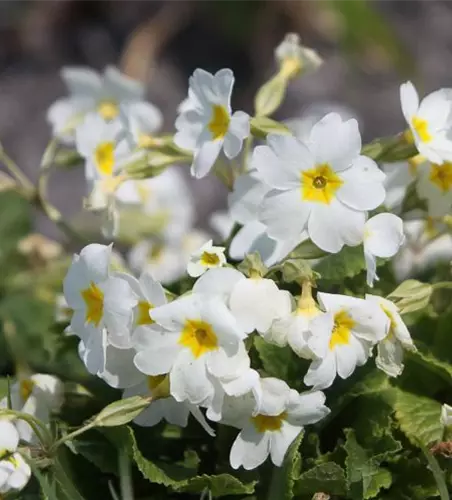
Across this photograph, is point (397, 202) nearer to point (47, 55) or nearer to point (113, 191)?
point (113, 191)

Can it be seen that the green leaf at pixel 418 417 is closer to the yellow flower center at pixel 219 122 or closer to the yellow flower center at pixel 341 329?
the yellow flower center at pixel 341 329

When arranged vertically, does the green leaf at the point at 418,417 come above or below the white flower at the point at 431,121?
below

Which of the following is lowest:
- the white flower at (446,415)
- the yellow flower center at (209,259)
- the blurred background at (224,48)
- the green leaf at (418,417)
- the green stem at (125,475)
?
the blurred background at (224,48)

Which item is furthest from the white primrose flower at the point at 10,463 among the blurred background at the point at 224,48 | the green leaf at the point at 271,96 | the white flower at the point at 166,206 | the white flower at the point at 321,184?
the blurred background at the point at 224,48

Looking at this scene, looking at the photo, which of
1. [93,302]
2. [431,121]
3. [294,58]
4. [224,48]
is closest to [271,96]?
[294,58]

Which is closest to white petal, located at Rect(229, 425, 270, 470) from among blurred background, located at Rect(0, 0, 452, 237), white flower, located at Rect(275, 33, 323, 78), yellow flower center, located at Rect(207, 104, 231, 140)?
yellow flower center, located at Rect(207, 104, 231, 140)

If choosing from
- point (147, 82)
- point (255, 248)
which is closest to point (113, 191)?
point (255, 248)

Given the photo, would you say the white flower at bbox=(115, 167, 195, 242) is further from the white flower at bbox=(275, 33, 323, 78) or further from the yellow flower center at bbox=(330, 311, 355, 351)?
the yellow flower center at bbox=(330, 311, 355, 351)
